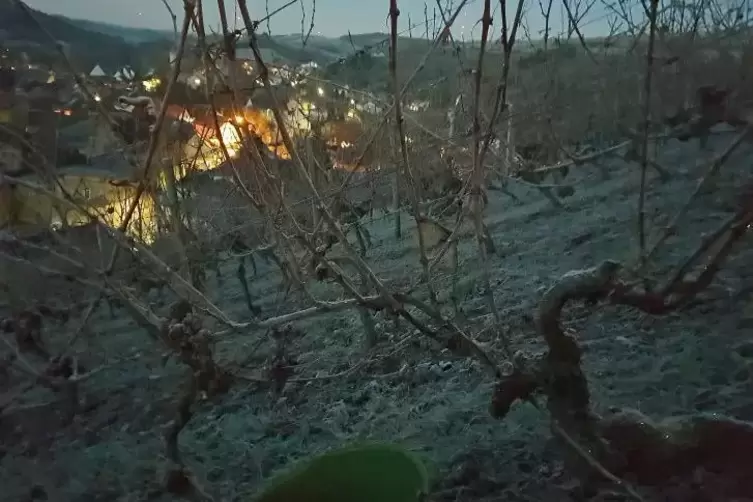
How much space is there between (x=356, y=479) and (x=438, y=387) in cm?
34

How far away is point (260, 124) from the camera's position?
0.95 m

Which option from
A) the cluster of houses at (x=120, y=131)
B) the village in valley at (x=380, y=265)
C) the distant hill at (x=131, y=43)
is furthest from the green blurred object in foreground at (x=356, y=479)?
the distant hill at (x=131, y=43)

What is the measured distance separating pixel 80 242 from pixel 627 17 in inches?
37.3

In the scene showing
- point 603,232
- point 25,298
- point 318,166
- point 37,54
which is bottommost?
point 25,298

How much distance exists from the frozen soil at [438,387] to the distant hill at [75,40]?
1.63 feet

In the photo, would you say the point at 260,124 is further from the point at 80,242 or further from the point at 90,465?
the point at 90,465

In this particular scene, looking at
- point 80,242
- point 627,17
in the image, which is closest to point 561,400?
point 627,17

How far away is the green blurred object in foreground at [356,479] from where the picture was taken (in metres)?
0.74

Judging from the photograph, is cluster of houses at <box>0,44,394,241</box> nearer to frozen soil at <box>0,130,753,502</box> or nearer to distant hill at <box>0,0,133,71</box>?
distant hill at <box>0,0,133,71</box>

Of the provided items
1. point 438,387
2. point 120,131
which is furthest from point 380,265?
point 120,131

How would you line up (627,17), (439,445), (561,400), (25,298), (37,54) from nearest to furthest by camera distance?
1. (561,400)
2. (439,445)
3. (627,17)
4. (37,54)
5. (25,298)

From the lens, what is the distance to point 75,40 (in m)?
1.19

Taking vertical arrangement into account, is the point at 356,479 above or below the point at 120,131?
below

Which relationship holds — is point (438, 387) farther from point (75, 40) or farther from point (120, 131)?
point (75, 40)
